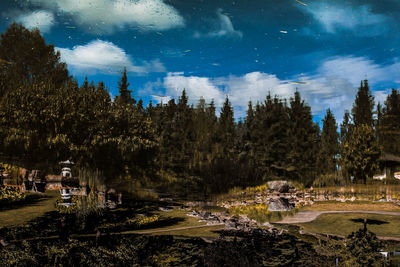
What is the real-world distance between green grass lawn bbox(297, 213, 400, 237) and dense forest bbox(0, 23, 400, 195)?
43.7ft

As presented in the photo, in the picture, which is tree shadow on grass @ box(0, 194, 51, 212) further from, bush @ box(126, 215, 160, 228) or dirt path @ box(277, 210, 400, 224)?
dirt path @ box(277, 210, 400, 224)

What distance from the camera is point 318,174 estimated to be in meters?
37.2

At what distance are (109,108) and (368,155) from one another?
25657 millimetres

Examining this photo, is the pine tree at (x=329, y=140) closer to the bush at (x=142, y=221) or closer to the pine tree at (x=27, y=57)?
the bush at (x=142, y=221)

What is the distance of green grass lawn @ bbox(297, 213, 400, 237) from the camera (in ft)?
46.1

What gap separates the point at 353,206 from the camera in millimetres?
21562

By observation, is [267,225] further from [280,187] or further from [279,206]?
[280,187]

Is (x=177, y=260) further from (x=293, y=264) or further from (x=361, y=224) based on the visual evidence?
(x=361, y=224)

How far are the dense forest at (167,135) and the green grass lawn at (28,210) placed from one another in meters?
3.85

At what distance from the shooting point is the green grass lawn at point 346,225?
1404cm

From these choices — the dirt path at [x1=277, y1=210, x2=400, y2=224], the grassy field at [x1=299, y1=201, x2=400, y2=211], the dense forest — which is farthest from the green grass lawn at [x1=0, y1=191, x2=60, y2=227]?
the grassy field at [x1=299, y1=201, x2=400, y2=211]

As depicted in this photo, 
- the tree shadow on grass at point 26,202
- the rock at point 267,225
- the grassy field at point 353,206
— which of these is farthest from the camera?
the grassy field at point 353,206

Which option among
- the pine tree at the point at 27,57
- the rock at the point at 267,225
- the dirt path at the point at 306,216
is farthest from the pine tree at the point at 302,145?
the pine tree at the point at 27,57

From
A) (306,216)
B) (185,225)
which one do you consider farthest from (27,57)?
(306,216)
